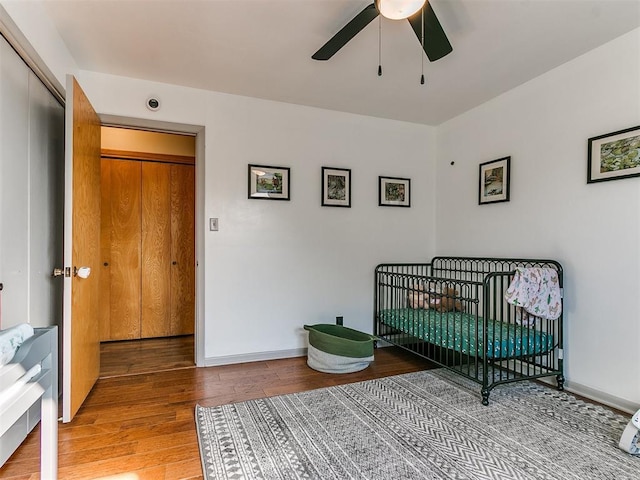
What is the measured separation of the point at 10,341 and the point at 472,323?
2623mm

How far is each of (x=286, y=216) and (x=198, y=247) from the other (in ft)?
2.64

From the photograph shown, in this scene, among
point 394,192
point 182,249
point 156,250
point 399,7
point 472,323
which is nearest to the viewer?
point 399,7

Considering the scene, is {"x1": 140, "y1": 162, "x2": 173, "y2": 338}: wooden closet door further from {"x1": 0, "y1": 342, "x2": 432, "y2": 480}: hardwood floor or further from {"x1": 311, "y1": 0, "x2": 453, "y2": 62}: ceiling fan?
{"x1": 311, "y1": 0, "x2": 453, "y2": 62}: ceiling fan

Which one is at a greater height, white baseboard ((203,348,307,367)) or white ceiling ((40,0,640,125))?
white ceiling ((40,0,640,125))

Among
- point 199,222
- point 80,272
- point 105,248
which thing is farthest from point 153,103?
point 105,248

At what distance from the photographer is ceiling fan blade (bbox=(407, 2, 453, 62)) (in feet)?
5.37

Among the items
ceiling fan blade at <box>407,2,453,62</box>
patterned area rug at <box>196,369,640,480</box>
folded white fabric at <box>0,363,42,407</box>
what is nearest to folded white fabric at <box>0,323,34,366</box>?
folded white fabric at <box>0,363,42,407</box>

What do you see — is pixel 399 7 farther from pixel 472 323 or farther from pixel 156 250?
Result: pixel 156 250

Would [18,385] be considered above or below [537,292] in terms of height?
below

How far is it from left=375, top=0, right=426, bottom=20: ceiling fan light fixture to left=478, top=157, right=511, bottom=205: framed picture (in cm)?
Result: 182

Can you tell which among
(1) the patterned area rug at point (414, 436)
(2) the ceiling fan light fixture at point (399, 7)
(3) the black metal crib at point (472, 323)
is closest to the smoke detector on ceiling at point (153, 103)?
(2) the ceiling fan light fixture at point (399, 7)

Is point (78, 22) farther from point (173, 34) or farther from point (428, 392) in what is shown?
point (428, 392)

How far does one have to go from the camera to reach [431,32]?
1.73 metres

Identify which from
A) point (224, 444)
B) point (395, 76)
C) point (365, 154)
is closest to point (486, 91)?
point (395, 76)
